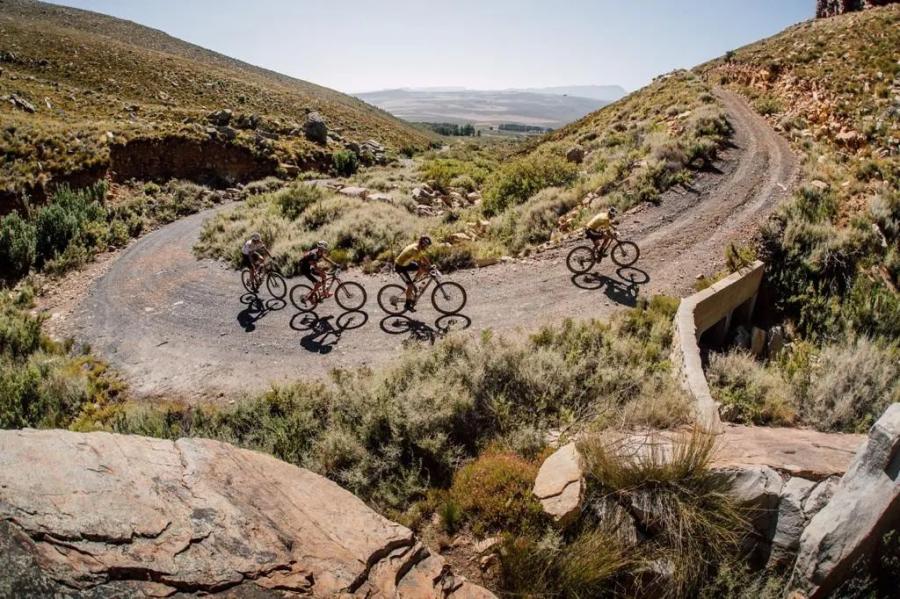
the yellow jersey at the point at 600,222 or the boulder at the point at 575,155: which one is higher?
the boulder at the point at 575,155

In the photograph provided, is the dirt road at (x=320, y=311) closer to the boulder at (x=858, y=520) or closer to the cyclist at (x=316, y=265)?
the cyclist at (x=316, y=265)

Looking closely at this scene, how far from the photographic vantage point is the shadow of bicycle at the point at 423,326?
39.3 ft

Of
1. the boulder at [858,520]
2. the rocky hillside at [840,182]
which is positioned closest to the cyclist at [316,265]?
the boulder at [858,520]

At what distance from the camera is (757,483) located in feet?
18.6

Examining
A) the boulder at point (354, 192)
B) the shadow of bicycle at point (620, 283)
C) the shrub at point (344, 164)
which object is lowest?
the shadow of bicycle at point (620, 283)

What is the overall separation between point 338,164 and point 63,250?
23440 mm

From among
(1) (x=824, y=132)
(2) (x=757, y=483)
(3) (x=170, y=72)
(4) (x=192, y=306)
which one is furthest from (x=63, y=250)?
(3) (x=170, y=72)

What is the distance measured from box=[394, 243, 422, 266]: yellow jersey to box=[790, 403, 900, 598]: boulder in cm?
916

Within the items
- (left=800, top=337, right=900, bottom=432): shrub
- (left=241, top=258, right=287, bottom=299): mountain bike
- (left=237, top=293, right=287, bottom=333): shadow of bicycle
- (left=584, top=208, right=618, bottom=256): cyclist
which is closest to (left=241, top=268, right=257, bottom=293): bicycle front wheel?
(left=241, top=258, right=287, bottom=299): mountain bike

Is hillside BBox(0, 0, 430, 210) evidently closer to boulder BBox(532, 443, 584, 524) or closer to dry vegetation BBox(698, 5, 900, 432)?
boulder BBox(532, 443, 584, 524)

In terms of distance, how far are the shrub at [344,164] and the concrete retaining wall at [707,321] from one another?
32.2 metres

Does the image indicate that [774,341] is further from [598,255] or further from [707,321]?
[598,255]

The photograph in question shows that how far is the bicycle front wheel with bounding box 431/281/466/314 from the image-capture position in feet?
42.1

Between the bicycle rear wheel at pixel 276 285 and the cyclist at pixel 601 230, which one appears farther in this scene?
the bicycle rear wheel at pixel 276 285
